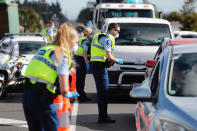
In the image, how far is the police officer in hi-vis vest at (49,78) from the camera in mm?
4523

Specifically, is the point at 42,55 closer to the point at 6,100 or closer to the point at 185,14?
the point at 6,100

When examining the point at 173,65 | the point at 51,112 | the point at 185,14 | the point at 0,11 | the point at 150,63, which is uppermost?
the point at 173,65

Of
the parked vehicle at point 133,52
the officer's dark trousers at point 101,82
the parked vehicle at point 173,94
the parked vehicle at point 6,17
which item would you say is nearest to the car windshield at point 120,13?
the parked vehicle at point 133,52

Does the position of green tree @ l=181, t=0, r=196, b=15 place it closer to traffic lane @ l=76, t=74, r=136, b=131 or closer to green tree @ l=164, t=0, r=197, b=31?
green tree @ l=164, t=0, r=197, b=31

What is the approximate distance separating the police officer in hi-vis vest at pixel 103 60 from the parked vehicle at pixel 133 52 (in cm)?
210

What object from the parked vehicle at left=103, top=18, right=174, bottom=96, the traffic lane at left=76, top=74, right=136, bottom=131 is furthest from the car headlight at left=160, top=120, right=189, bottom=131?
the parked vehicle at left=103, top=18, right=174, bottom=96

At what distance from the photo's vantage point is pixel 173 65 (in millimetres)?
5109

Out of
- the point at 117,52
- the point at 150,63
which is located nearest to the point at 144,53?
the point at 117,52

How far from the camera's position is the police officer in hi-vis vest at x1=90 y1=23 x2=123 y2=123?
27.4 feet

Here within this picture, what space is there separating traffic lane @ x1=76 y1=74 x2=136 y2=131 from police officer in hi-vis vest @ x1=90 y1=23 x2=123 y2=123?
264mm

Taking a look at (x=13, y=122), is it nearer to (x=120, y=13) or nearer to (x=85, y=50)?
(x=85, y=50)

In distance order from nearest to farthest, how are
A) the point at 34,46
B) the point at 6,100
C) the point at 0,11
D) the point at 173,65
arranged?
1. the point at 173,65
2. the point at 6,100
3. the point at 34,46
4. the point at 0,11

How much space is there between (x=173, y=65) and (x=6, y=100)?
7.54 m

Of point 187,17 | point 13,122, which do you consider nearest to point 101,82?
point 13,122
